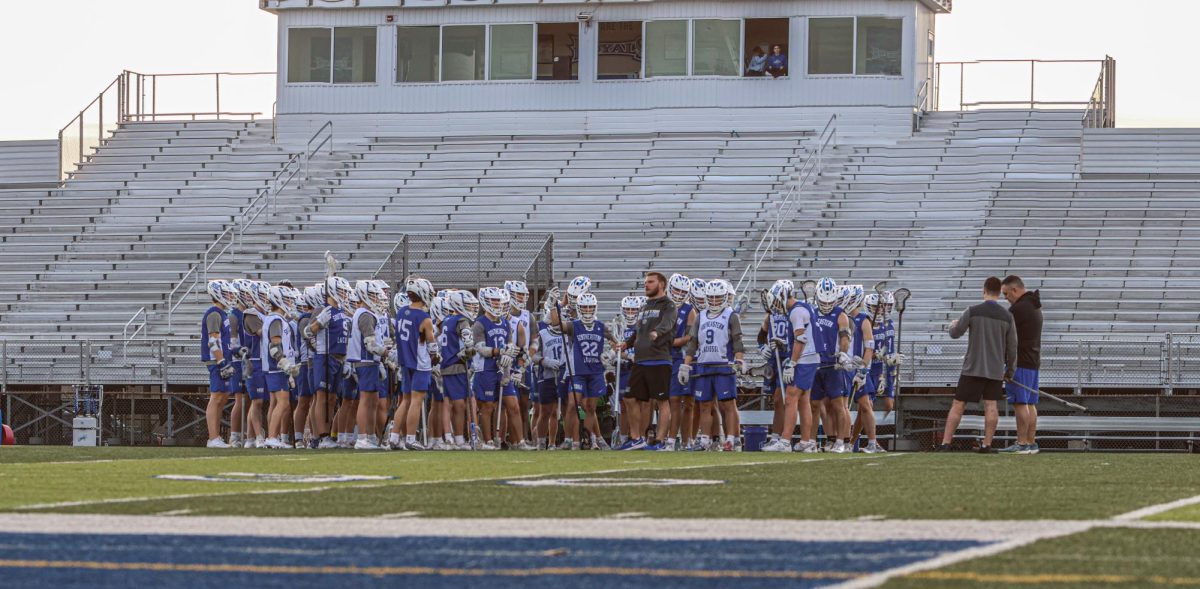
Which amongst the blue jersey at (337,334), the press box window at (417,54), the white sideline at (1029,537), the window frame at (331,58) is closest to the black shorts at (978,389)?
the blue jersey at (337,334)

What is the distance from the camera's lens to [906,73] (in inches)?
1313

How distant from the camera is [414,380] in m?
17.4

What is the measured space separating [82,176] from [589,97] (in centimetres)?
866

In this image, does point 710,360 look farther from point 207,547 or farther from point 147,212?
point 147,212

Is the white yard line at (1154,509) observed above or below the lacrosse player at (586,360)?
below

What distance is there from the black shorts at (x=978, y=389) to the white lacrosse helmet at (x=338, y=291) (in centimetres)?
561

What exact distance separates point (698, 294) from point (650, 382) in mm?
961

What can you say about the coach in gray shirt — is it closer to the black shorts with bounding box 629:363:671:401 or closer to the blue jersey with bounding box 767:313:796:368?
the blue jersey with bounding box 767:313:796:368

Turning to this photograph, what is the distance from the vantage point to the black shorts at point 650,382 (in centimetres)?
1766

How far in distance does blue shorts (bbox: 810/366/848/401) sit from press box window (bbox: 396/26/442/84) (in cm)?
1883

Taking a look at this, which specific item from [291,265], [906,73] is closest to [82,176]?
[291,265]

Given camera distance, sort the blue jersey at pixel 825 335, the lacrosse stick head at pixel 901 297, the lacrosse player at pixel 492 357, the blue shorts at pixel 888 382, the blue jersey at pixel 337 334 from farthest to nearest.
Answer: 1. the blue shorts at pixel 888 382
2. the lacrosse stick head at pixel 901 297
3. the blue jersey at pixel 337 334
4. the lacrosse player at pixel 492 357
5. the blue jersey at pixel 825 335

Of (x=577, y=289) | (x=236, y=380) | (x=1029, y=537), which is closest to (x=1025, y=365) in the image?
(x=577, y=289)

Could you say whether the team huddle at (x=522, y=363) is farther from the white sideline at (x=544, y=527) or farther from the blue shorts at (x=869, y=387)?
the white sideline at (x=544, y=527)
